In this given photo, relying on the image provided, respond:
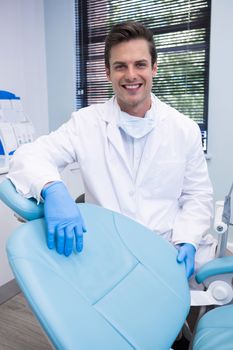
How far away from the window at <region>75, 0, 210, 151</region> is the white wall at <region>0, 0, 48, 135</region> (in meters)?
0.35

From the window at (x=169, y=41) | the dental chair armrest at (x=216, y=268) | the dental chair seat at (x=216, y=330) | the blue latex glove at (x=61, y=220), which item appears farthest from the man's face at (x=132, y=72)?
the window at (x=169, y=41)

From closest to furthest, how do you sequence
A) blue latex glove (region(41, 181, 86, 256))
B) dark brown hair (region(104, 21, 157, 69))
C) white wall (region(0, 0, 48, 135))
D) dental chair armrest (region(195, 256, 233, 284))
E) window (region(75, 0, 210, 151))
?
1. blue latex glove (region(41, 181, 86, 256))
2. dental chair armrest (region(195, 256, 233, 284))
3. dark brown hair (region(104, 21, 157, 69))
4. window (region(75, 0, 210, 151))
5. white wall (region(0, 0, 48, 135))

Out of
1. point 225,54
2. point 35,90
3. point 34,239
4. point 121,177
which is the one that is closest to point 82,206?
point 34,239

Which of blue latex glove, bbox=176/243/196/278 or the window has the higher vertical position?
the window

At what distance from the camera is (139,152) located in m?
1.20

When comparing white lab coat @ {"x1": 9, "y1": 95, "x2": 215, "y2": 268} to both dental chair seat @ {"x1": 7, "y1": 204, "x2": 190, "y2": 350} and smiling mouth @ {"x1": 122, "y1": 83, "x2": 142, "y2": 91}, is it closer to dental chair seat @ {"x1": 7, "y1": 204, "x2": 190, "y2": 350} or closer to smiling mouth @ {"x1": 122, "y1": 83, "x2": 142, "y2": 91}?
smiling mouth @ {"x1": 122, "y1": 83, "x2": 142, "y2": 91}

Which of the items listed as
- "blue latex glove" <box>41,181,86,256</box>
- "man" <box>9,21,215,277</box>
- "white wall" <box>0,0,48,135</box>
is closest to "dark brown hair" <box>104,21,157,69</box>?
"man" <box>9,21,215,277</box>

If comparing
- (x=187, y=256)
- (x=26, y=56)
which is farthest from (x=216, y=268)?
(x=26, y=56)

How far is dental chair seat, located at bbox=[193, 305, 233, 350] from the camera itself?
0.77 metres

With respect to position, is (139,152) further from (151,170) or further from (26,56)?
(26,56)

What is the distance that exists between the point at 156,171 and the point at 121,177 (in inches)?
5.1

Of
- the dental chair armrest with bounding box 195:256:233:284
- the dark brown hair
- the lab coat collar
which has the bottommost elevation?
the dental chair armrest with bounding box 195:256:233:284

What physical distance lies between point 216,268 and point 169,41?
6.70 feet

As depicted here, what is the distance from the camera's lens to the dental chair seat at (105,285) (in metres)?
0.58
